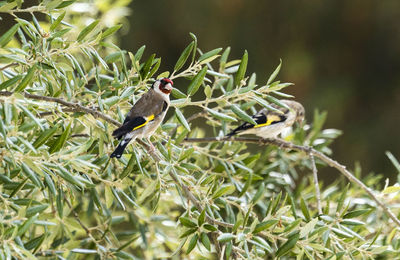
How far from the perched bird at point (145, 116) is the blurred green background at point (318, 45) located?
9.00 ft

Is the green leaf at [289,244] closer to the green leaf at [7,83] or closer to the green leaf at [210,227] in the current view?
the green leaf at [210,227]

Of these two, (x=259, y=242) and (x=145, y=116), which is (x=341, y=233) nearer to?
(x=259, y=242)

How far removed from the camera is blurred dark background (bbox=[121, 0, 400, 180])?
4551 millimetres

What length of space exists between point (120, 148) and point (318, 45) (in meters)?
3.62

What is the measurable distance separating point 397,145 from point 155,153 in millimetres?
3347

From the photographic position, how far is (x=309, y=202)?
212 centimetres

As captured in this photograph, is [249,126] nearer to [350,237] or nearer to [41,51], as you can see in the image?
[350,237]

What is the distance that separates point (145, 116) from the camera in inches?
62.7

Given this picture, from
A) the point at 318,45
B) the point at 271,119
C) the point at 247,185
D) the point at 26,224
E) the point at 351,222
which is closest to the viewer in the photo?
the point at 26,224

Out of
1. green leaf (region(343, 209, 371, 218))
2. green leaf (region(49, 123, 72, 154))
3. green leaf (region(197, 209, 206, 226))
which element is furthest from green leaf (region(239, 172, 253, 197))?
green leaf (region(49, 123, 72, 154))

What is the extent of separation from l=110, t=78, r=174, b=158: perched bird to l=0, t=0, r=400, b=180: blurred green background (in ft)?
9.00

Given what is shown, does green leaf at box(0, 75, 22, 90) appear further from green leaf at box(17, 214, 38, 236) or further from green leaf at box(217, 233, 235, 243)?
green leaf at box(217, 233, 235, 243)

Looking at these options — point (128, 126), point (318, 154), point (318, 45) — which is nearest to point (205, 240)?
point (128, 126)

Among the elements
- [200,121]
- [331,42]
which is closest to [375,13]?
[331,42]
